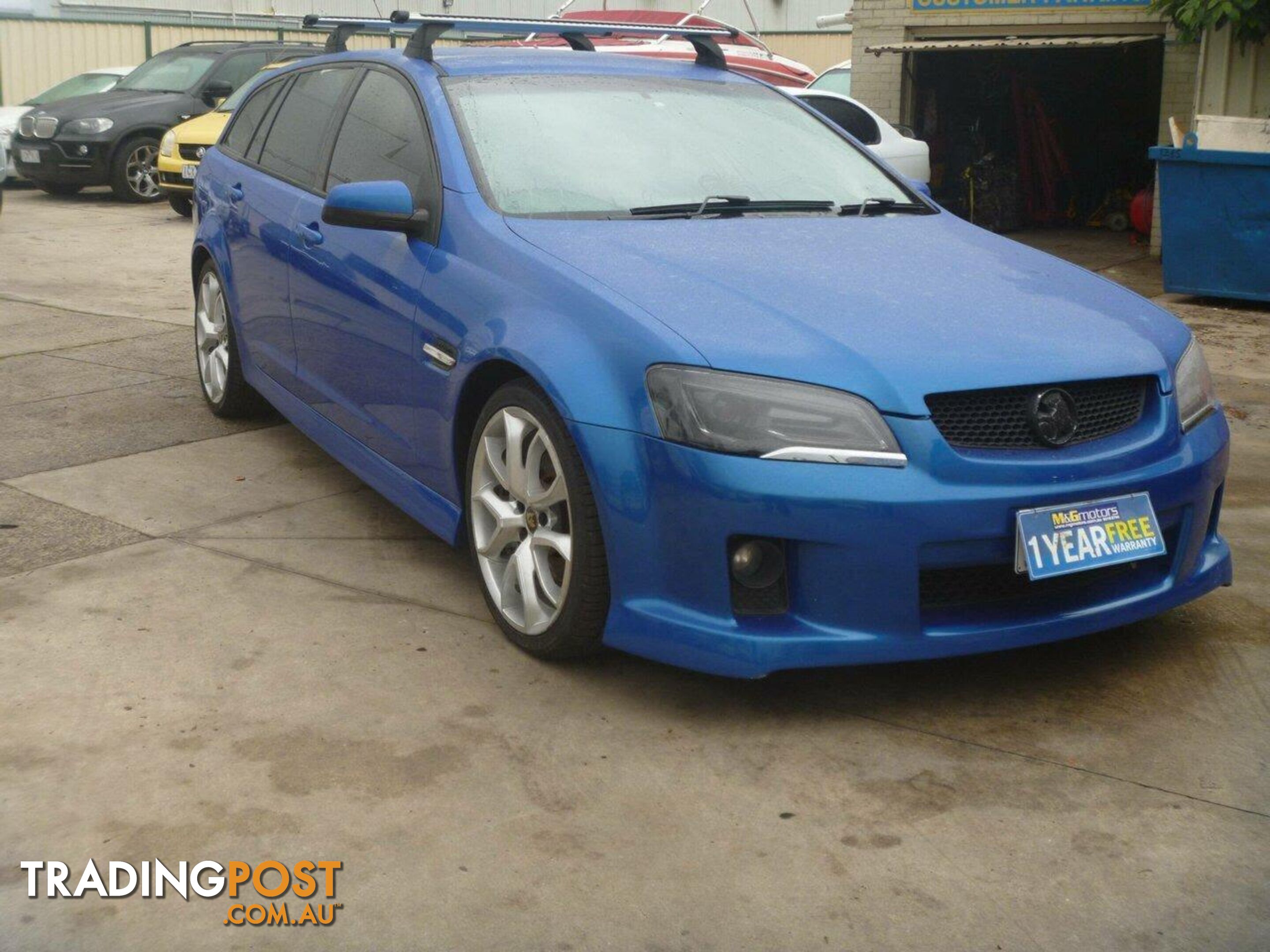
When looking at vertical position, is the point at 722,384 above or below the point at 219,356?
above

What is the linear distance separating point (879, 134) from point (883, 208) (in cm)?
718

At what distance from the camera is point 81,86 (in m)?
17.7

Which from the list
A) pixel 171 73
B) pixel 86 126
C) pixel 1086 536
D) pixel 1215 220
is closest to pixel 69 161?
pixel 86 126

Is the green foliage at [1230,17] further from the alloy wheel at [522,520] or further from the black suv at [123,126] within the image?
the black suv at [123,126]

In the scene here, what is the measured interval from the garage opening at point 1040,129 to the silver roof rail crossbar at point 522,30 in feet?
32.2

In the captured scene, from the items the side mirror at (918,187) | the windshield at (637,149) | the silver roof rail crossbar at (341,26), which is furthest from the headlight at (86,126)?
the side mirror at (918,187)

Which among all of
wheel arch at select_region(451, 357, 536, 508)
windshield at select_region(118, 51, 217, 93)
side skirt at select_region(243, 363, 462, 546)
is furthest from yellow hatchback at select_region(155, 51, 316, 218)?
wheel arch at select_region(451, 357, 536, 508)

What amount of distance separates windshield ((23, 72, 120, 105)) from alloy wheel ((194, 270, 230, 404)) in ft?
40.7

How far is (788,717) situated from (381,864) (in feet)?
3.53

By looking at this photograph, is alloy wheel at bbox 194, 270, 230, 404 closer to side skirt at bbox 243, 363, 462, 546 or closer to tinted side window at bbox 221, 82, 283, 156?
side skirt at bbox 243, 363, 462, 546

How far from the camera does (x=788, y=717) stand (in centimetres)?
350

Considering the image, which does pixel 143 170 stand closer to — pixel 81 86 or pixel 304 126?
pixel 81 86

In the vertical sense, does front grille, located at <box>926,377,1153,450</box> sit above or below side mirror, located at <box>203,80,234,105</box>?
below

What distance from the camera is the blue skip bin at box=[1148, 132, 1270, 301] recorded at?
9336mm
